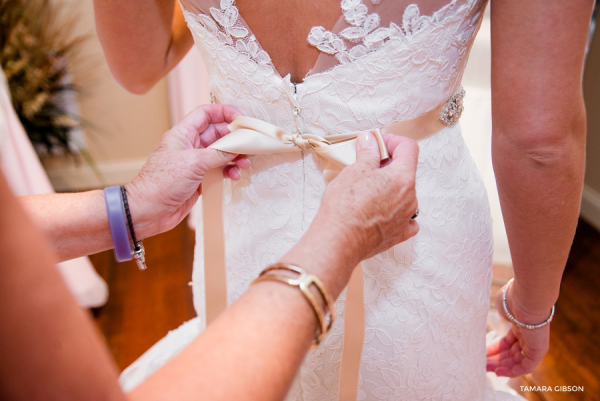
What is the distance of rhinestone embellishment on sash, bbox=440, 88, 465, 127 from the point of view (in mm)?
790

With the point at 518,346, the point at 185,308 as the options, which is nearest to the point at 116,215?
the point at 518,346

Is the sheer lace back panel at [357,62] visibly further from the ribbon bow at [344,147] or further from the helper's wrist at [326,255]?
the helper's wrist at [326,255]

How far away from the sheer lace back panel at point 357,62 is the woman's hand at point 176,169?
0.30 feet

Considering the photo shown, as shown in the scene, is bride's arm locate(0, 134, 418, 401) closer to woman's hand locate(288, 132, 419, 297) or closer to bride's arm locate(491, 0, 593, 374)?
woman's hand locate(288, 132, 419, 297)

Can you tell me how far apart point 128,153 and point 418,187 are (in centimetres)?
278

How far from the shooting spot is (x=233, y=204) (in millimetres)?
908

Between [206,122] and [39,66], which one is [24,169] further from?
[206,122]

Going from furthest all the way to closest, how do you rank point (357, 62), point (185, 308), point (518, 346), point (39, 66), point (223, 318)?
Result: point (39, 66), point (185, 308), point (518, 346), point (357, 62), point (223, 318)

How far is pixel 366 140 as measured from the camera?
2.33ft

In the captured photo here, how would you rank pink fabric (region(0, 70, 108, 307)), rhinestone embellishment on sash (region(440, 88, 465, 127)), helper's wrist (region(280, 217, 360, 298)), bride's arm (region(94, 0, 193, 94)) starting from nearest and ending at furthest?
helper's wrist (region(280, 217, 360, 298)), rhinestone embellishment on sash (region(440, 88, 465, 127)), bride's arm (region(94, 0, 193, 94)), pink fabric (region(0, 70, 108, 307))

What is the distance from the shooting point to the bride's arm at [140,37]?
0.89 m

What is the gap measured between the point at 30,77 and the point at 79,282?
48.5 inches

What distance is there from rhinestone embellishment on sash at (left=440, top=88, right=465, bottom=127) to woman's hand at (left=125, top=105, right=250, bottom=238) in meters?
0.36

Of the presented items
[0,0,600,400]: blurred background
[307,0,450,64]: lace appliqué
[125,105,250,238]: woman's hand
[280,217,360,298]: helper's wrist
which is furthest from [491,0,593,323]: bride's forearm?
[0,0,600,400]: blurred background
